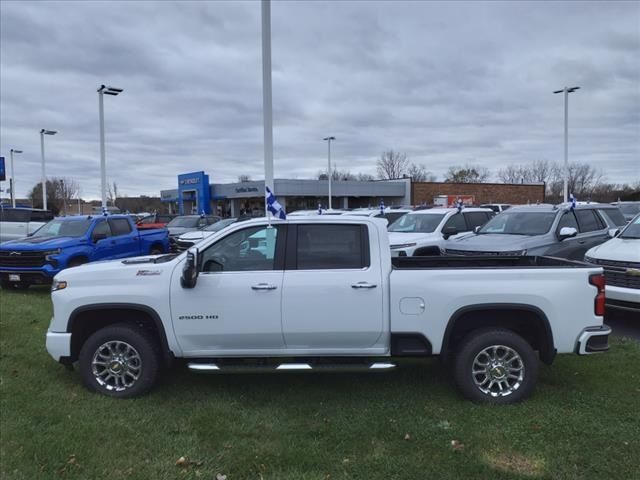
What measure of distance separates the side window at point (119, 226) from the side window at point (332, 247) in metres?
9.20

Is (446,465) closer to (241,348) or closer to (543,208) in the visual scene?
(241,348)

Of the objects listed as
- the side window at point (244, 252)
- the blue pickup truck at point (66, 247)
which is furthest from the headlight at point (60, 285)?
the blue pickup truck at point (66, 247)

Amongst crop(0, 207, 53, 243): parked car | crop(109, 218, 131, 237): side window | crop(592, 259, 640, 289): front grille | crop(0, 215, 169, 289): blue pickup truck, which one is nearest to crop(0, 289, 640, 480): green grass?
crop(592, 259, 640, 289): front grille

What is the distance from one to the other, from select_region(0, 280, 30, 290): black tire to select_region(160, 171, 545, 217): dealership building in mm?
37800

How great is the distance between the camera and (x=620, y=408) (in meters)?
4.84

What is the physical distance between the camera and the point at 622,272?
7.71 metres

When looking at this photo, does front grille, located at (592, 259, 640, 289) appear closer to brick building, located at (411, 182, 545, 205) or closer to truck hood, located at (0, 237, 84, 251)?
truck hood, located at (0, 237, 84, 251)

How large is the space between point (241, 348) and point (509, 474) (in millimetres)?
2532

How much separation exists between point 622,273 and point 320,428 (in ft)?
18.4

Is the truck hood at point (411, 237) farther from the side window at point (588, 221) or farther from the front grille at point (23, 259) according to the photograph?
the front grille at point (23, 259)

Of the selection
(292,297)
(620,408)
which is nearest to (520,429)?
(620,408)

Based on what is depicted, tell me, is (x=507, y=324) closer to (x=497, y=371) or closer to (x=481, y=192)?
(x=497, y=371)

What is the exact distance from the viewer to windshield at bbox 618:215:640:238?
8.85 m

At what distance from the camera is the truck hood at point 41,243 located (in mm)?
10992
